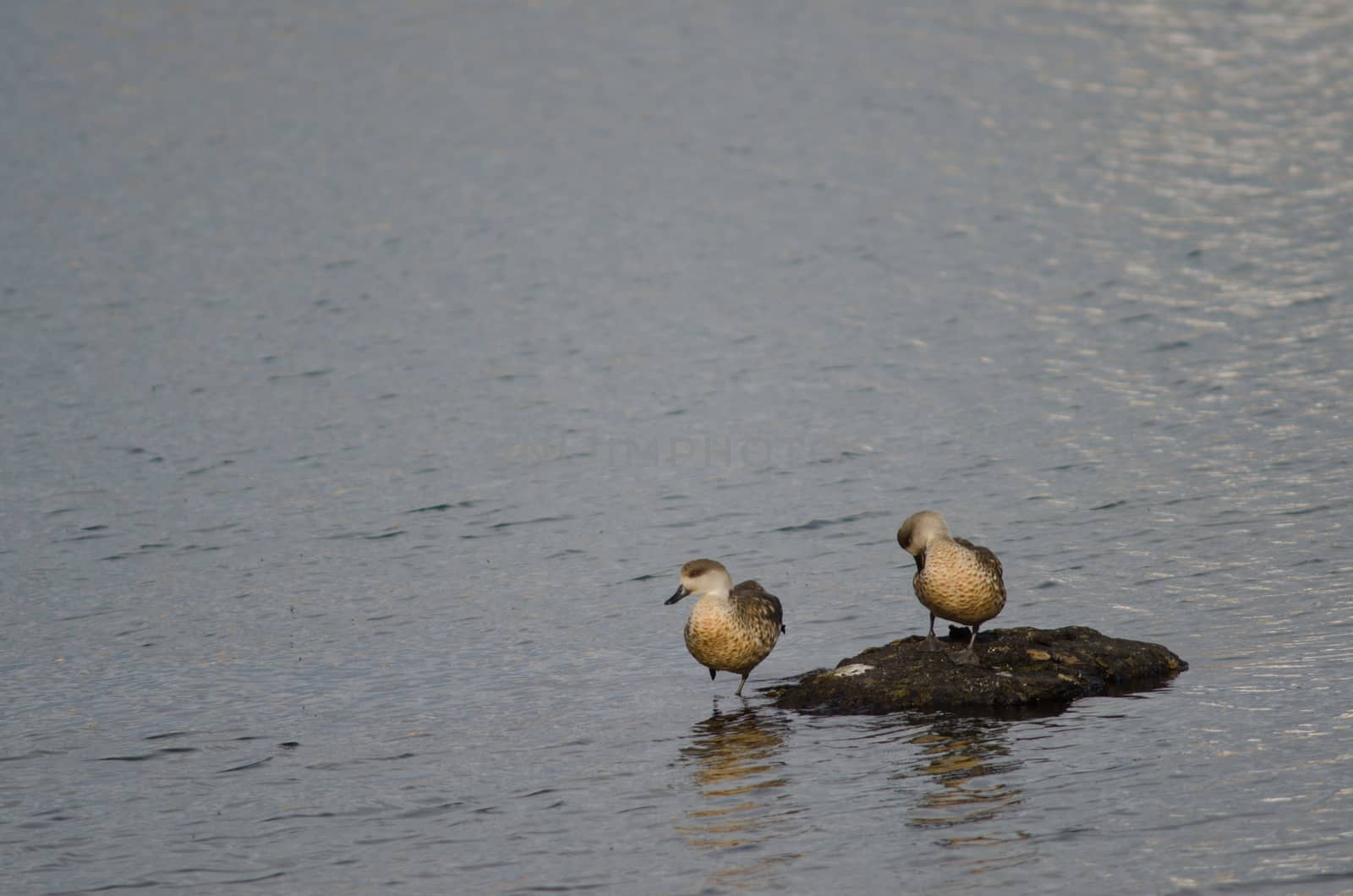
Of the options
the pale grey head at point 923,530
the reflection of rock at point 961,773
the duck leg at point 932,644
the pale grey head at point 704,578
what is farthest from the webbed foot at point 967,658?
the pale grey head at point 704,578

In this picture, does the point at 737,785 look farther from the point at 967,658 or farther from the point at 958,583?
the point at 958,583

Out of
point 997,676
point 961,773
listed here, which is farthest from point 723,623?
point 961,773

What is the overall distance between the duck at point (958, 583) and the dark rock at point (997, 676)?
209 millimetres

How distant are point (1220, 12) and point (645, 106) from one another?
19047 millimetres

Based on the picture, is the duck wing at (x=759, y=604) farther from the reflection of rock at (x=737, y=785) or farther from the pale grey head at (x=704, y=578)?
the reflection of rock at (x=737, y=785)

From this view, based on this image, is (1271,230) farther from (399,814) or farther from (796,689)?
(399,814)

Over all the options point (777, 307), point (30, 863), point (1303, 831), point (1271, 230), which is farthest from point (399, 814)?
point (1271, 230)

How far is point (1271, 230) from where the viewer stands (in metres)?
30.7

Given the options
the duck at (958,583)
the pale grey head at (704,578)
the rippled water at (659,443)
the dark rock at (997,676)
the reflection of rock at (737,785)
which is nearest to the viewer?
the reflection of rock at (737,785)

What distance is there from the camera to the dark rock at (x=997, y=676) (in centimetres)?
1250

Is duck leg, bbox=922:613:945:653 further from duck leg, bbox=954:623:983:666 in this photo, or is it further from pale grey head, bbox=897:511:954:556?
pale grey head, bbox=897:511:954:556

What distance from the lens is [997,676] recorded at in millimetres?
12609

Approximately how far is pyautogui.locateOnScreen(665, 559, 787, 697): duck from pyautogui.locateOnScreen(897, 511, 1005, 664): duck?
1.32 meters

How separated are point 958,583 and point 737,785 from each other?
2.55m
